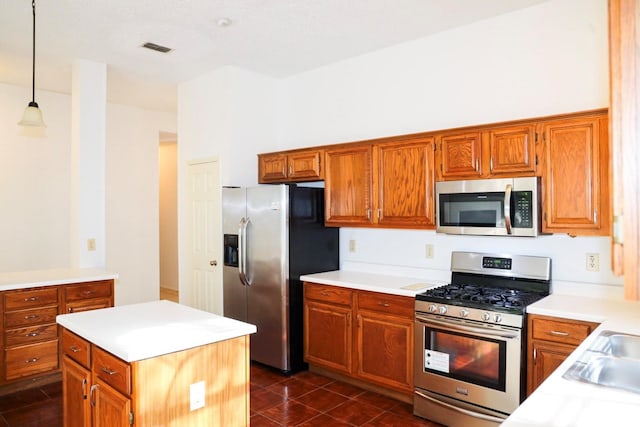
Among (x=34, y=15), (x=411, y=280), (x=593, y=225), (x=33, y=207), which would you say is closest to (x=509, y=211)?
(x=593, y=225)

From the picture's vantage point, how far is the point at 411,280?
3.64m

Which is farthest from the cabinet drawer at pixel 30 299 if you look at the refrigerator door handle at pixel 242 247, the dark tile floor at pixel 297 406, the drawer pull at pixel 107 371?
the drawer pull at pixel 107 371

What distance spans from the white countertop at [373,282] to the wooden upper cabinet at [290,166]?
3.08ft

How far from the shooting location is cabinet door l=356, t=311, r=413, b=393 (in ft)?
10.5

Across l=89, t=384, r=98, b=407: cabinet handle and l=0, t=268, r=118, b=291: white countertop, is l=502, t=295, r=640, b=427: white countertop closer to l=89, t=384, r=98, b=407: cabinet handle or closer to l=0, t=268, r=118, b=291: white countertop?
l=89, t=384, r=98, b=407: cabinet handle

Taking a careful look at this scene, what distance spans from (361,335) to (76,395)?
6.65 feet

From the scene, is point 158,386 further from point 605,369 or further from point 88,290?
point 88,290

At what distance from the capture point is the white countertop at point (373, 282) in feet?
10.8

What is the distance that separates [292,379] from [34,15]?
11.3 ft

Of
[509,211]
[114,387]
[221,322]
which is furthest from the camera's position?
[509,211]

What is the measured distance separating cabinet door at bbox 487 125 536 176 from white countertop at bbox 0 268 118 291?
3.32 m

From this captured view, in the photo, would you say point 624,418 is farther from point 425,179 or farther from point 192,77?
point 192,77

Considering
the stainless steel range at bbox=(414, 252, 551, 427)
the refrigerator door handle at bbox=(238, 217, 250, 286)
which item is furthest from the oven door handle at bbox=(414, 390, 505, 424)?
the refrigerator door handle at bbox=(238, 217, 250, 286)

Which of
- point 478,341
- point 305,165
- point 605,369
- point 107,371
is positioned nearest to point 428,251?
point 478,341
